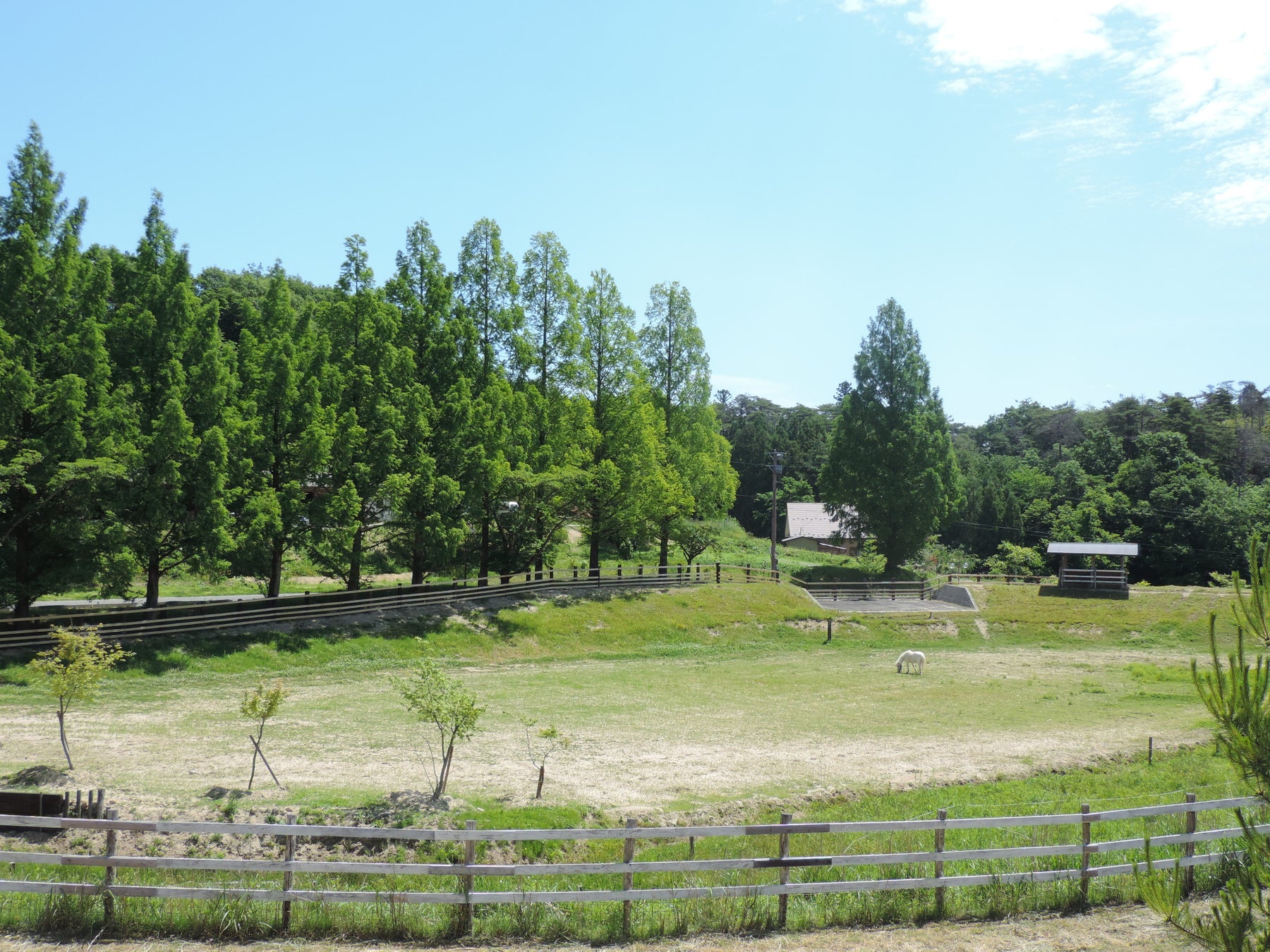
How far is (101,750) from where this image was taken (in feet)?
58.4

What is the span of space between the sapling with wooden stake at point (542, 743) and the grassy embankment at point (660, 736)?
15.6 inches

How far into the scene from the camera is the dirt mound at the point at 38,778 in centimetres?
1485

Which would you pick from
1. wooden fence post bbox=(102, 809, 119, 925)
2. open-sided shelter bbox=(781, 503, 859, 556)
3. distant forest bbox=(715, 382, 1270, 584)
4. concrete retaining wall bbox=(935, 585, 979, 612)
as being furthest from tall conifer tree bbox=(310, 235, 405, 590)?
open-sided shelter bbox=(781, 503, 859, 556)

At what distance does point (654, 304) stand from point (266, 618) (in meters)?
29.3

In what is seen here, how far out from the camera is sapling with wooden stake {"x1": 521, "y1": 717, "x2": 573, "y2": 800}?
17281 millimetres

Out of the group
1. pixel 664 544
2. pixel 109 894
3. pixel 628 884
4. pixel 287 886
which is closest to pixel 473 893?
pixel 628 884

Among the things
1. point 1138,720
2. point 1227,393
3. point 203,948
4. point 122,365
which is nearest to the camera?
point 203,948

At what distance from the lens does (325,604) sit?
34531 millimetres

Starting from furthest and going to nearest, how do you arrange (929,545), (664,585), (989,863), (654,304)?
(929,545) → (654,304) → (664,585) → (989,863)

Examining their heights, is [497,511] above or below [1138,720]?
above

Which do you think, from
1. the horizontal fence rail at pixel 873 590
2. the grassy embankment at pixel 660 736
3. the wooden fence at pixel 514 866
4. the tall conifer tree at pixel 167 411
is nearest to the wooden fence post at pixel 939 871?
the wooden fence at pixel 514 866

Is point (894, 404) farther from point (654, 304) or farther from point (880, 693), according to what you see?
point (880, 693)

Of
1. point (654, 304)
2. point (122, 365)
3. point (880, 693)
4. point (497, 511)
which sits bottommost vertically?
point (880, 693)

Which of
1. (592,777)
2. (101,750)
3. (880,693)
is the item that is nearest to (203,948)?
(592,777)
